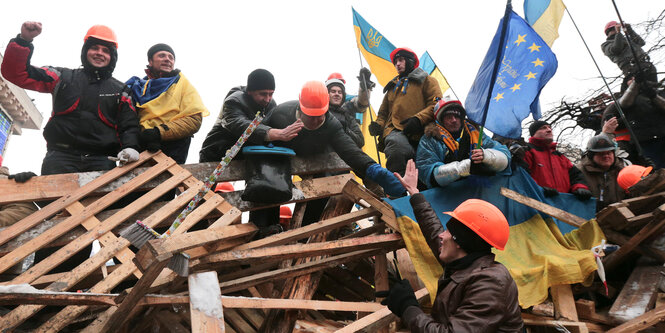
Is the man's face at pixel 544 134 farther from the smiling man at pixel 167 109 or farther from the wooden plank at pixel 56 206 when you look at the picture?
the wooden plank at pixel 56 206

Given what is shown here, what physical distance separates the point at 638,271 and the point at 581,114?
7.49 m

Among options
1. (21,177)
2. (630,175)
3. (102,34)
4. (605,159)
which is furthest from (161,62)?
(630,175)

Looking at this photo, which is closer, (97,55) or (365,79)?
(97,55)

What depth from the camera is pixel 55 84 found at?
4.82 meters

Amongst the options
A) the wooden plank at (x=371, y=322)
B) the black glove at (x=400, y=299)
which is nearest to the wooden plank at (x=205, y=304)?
the wooden plank at (x=371, y=322)

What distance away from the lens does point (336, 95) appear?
667 centimetres

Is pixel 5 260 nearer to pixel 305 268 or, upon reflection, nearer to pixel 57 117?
pixel 57 117

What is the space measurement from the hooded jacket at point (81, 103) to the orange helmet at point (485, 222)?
362cm

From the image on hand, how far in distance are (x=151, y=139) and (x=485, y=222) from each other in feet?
12.1

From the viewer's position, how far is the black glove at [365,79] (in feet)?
25.1

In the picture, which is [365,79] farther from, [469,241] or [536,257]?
[469,241]

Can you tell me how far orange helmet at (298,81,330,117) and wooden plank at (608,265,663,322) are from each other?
138 inches

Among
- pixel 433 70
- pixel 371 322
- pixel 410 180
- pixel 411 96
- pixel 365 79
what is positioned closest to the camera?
pixel 371 322

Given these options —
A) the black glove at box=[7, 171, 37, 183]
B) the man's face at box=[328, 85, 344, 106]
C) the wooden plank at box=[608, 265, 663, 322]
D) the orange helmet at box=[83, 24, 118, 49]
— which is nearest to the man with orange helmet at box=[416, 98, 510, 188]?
the man's face at box=[328, 85, 344, 106]
